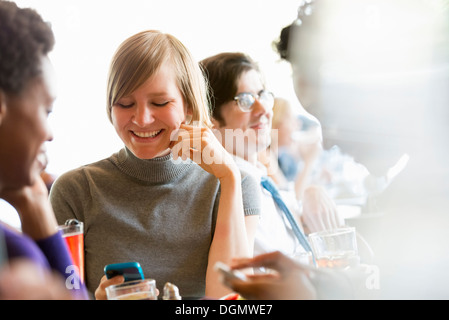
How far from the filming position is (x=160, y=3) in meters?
0.98

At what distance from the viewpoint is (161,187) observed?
963 millimetres

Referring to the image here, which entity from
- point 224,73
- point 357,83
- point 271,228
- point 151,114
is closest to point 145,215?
point 151,114

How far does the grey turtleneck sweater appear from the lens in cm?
92

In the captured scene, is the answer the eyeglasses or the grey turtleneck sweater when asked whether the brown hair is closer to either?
the eyeglasses

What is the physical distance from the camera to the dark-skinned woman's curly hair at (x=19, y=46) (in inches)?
21.5

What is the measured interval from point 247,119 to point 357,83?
0.93 ft

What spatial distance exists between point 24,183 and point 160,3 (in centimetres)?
54

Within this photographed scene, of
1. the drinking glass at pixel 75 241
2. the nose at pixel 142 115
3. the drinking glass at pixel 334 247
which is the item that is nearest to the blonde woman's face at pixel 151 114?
the nose at pixel 142 115

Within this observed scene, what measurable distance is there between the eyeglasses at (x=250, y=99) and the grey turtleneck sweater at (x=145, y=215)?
0.26m

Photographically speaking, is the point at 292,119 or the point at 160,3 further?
the point at 292,119

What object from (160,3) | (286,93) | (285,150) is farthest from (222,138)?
(285,150)

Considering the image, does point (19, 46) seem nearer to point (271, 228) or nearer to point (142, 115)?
point (142, 115)
